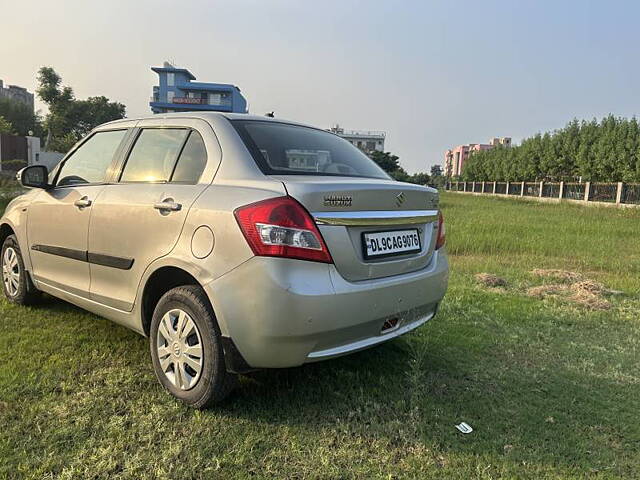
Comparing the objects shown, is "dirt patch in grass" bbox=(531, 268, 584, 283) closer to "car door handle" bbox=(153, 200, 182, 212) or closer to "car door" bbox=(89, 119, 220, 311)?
"car door" bbox=(89, 119, 220, 311)

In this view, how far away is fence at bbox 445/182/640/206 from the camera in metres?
31.0

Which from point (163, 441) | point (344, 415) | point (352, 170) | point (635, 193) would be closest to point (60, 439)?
point (163, 441)

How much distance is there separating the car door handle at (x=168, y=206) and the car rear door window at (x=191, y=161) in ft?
0.57

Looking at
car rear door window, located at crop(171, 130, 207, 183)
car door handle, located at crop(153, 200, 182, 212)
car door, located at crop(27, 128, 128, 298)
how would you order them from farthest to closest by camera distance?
car door, located at crop(27, 128, 128, 298) → car rear door window, located at crop(171, 130, 207, 183) → car door handle, located at crop(153, 200, 182, 212)

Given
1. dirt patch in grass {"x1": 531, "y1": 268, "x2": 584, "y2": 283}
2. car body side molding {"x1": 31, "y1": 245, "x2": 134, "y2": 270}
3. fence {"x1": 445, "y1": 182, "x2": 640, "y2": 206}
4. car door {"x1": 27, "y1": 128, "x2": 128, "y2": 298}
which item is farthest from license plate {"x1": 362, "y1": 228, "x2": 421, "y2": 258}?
fence {"x1": 445, "y1": 182, "x2": 640, "y2": 206}

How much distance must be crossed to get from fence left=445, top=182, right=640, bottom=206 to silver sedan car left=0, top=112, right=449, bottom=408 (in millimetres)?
33281

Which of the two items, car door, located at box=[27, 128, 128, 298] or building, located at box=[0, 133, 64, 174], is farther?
building, located at box=[0, 133, 64, 174]

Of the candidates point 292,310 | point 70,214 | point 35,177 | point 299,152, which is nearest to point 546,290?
point 299,152

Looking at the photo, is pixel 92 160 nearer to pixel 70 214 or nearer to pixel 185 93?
pixel 70 214

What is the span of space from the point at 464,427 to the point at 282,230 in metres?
1.45

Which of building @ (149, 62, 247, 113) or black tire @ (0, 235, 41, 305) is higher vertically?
building @ (149, 62, 247, 113)

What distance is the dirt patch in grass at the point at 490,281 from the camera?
6.07 metres

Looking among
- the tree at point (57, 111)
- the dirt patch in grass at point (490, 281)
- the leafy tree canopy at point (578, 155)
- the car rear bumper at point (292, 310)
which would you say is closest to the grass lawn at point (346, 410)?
the car rear bumper at point (292, 310)

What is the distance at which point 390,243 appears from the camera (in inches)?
103
